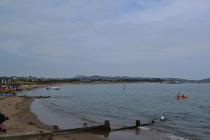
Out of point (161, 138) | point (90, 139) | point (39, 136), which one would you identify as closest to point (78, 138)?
point (90, 139)

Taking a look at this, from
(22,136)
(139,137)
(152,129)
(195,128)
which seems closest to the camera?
(22,136)

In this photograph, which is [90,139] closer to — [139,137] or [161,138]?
[139,137]

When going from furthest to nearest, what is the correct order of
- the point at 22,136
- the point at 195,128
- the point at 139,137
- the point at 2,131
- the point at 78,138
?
the point at 195,128
the point at 139,137
the point at 78,138
the point at 2,131
the point at 22,136

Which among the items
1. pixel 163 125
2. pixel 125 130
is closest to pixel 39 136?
pixel 125 130

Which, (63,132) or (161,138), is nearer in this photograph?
(63,132)

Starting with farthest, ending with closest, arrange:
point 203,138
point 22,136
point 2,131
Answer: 1. point 203,138
2. point 2,131
3. point 22,136

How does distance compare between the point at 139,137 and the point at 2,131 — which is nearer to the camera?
the point at 2,131

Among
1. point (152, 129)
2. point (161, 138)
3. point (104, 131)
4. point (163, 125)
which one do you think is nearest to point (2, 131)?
point (104, 131)

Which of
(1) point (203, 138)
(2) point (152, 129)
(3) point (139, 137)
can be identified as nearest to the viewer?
(3) point (139, 137)

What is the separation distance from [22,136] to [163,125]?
18.5 meters

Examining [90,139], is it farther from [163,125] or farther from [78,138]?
[163,125]

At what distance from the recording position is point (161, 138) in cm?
2703

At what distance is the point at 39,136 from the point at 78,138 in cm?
363

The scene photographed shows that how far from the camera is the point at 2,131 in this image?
2092 cm
